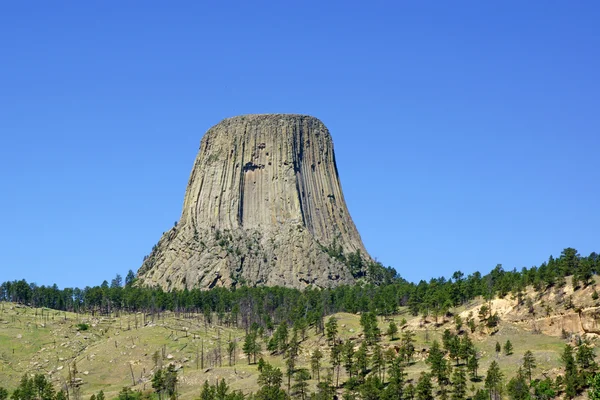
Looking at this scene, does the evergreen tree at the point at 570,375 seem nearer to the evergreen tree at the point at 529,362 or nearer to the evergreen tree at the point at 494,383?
the evergreen tree at the point at 529,362

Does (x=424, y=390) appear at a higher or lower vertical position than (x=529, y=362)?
lower

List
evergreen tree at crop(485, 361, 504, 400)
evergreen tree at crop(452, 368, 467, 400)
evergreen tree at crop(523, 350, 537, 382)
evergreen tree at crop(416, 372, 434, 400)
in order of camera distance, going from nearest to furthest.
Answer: evergreen tree at crop(452, 368, 467, 400)
evergreen tree at crop(485, 361, 504, 400)
evergreen tree at crop(416, 372, 434, 400)
evergreen tree at crop(523, 350, 537, 382)

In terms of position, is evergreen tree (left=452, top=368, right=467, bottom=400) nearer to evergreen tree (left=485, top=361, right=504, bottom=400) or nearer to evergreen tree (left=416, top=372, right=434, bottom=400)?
evergreen tree (left=485, top=361, right=504, bottom=400)

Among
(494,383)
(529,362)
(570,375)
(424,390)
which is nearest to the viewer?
(570,375)

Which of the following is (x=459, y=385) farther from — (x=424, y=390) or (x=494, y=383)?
(x=424, y=390)

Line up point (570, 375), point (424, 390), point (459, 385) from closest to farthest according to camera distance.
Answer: point (570, 375) < point (424, 390) < point (459, 385)

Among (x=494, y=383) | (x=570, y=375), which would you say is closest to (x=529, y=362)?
(x=570, y=375)

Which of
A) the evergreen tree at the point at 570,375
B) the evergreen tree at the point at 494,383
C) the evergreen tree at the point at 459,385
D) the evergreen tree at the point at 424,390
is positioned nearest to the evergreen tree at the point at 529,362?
the evergreen tree at the point at 570,375

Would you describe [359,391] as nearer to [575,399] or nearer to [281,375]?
[281,375]

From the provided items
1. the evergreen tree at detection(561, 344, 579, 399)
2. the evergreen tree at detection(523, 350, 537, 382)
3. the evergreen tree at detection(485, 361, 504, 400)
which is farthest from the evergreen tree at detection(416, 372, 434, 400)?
the evergreen tree at detection(561, 344, 579, 399)

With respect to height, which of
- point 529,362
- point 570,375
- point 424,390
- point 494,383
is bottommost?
point 424,390

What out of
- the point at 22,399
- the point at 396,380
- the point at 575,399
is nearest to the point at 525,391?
the point at 575,399

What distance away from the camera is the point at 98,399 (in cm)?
19488

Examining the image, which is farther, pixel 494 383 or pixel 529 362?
pixel 529 362
